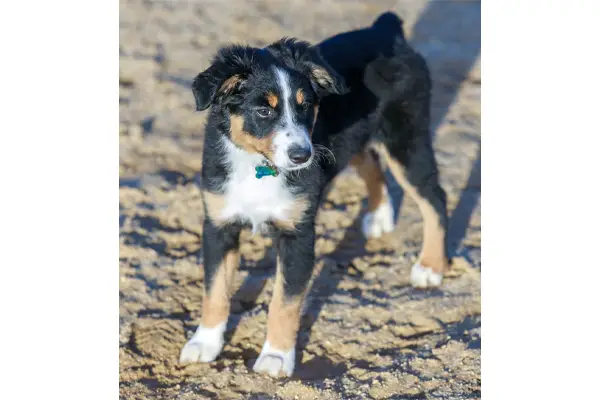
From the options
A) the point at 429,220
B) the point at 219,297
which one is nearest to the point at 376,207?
the point at 429,220

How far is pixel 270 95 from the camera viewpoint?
4.24m

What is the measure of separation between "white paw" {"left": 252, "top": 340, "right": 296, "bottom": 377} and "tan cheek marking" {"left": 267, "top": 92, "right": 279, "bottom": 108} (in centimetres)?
149

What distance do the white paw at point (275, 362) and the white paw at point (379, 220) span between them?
175cm

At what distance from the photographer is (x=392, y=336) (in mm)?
5129

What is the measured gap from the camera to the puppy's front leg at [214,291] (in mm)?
4746

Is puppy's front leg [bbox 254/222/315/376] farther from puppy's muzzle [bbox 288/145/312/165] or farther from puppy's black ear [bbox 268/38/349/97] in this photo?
puppy's black ear [bbox 268/38/349/97]

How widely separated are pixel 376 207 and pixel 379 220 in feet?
0.35

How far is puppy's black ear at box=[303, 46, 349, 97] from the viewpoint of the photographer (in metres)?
4.41

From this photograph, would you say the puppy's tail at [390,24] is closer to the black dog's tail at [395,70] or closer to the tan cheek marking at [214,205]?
the black dog's tail at [395,70]

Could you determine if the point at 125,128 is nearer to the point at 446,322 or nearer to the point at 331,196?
the point at 331,196

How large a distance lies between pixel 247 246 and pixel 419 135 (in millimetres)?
1615

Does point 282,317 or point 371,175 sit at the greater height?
point 371,175

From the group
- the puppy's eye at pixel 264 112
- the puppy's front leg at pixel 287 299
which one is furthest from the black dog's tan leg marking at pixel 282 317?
the puppy's eye at pixel 264 112

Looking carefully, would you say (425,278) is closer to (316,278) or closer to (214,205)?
(316,278)
